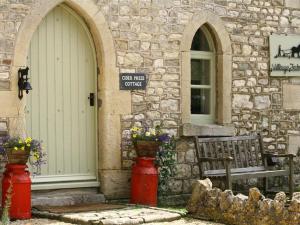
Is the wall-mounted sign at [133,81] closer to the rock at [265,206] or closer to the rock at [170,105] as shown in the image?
the rock at [170,105]

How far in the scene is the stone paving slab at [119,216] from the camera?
7.54m

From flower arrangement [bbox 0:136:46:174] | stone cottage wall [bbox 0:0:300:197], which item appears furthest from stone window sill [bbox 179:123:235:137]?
flower arrangement [bbox 0:136:46:174]

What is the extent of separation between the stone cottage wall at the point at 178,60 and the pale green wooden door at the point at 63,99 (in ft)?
1.45

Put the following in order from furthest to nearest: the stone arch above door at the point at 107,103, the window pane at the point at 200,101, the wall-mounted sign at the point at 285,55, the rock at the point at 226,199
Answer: the wall-mounted sign at the point at 285,55, the window pane at the point at 200,101, the stone arch above door at the point at 107,103, the rock at the point at 226,199

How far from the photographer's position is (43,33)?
901cm

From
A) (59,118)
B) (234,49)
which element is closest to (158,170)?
(59,118)

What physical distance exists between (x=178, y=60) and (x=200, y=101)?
88cm

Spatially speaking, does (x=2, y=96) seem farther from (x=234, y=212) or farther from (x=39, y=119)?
(x=234, y=212)

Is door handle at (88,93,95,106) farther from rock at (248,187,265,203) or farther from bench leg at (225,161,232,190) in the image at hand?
rock at (248,187,265,203)

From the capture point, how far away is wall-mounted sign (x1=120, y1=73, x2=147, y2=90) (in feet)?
30.6

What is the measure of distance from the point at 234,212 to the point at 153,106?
2366 millimetres

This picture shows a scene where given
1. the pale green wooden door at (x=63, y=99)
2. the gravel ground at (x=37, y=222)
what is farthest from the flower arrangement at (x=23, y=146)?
A: the gravel ground at (x=37, y=222)

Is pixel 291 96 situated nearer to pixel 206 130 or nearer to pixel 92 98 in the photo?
pixel 206 130

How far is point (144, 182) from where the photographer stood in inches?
352
